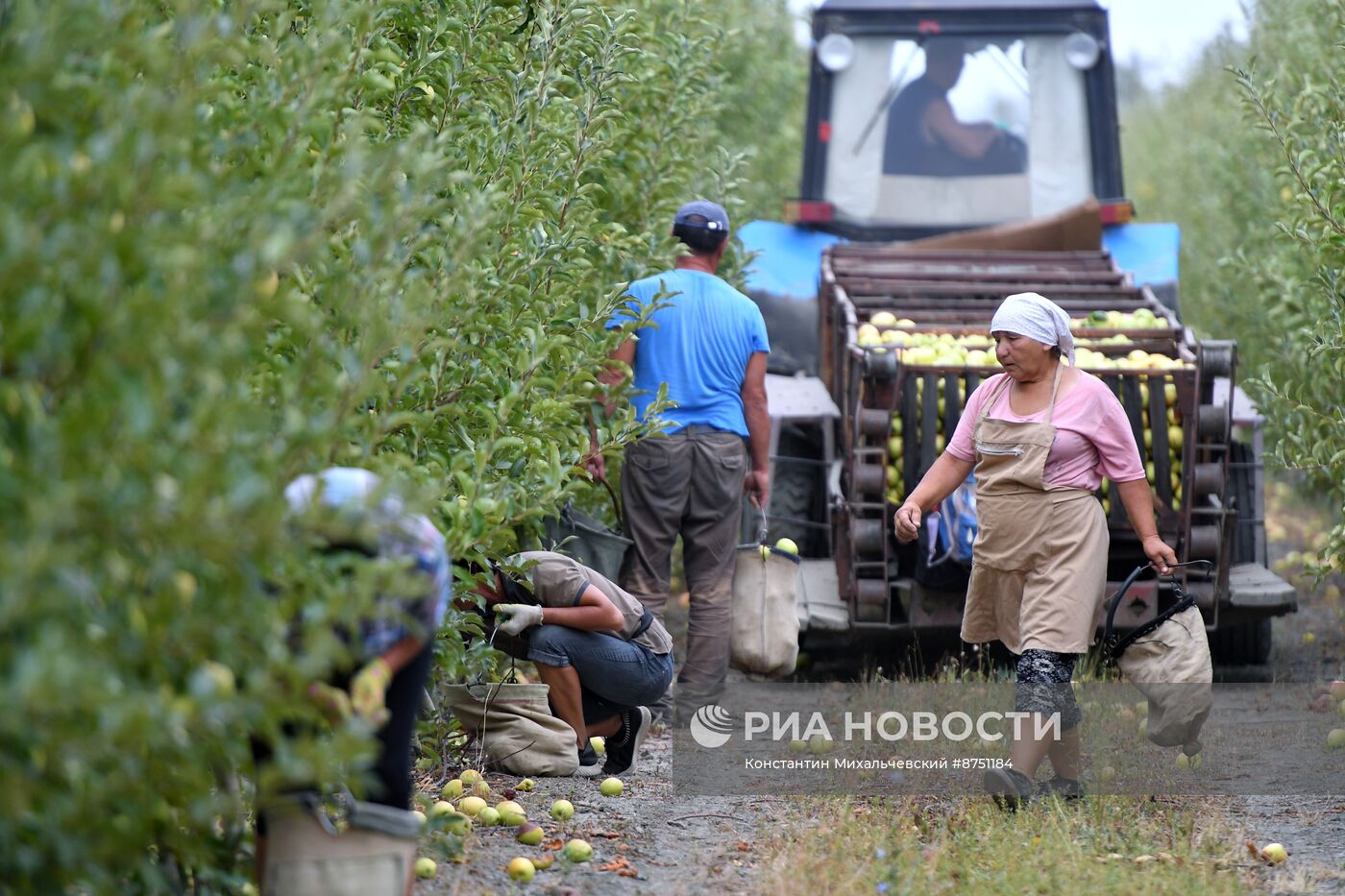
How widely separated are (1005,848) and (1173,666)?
3.19 ft

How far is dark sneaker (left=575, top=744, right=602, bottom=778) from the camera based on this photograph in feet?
18.5

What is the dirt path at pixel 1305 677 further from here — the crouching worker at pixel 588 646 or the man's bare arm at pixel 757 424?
the man's bare arm at pixel 757 424

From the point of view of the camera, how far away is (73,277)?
240 centimetres

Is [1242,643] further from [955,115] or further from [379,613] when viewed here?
[379,613]

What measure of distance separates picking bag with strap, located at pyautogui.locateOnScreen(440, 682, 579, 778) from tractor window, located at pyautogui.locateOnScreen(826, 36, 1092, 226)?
5196 mm

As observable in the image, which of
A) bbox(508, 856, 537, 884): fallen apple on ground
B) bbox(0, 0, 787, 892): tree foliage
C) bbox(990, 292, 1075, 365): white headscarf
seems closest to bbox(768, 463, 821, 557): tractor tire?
bbox(990, 292, 1075, 365): white headscarf

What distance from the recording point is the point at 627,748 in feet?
19.0

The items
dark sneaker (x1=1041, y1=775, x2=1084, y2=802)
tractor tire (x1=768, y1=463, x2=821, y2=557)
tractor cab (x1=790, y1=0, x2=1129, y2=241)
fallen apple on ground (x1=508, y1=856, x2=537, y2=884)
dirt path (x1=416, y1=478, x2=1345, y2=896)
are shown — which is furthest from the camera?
tractor cab (x1=790, y1=0, x2=1129, y2=241)

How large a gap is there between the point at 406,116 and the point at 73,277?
2.66 meters

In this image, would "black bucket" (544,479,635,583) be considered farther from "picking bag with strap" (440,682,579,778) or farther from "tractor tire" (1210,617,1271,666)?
"tractor tire" (1210,617,1271,666)

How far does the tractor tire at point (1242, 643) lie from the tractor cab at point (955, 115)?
10.8 feet

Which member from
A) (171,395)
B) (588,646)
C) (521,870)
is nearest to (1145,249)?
(588,646)

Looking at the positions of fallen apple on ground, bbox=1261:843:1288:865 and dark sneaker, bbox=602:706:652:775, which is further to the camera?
dark sneaker, bbox=602:706:652:775

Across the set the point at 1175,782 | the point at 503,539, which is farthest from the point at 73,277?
the point at 1175,782
